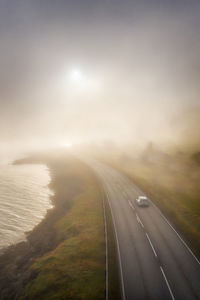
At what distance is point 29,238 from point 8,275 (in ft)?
27.8

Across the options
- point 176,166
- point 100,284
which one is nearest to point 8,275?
point 100,284

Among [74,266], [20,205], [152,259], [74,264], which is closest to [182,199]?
[152,259]

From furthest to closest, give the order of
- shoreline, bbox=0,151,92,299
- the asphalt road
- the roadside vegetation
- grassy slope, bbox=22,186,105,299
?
shoreline, bbox=0,151,92,299, the roadside vegetation, grassy slope, bbox=22,186,105,299, the asphalt road

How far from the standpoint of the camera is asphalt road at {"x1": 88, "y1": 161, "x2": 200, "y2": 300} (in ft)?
57.9

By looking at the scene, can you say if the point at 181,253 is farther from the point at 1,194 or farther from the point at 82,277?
the point at 1,194

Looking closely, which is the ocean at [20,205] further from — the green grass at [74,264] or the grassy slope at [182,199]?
A: the grassy slope at [182,199]

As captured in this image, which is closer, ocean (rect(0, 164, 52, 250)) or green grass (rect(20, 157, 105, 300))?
green grass (rect(20, 157, 105, 300))

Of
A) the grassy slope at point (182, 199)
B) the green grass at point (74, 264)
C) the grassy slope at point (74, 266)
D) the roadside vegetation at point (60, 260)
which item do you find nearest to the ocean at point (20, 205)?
the roadside vegetation at point (60, 260)

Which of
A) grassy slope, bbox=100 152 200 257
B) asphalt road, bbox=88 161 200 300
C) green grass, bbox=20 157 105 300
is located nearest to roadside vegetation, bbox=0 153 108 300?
green grass, bbox=20 157 105 300

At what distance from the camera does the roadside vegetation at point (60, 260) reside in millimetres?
18391

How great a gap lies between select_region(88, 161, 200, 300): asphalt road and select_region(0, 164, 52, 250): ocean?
1887cm

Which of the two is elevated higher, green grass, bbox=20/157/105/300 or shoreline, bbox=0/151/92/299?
green grass, bbox=20/157/105/300

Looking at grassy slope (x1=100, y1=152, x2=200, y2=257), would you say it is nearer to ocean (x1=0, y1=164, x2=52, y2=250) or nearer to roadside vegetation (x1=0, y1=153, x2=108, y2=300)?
roadside vegetation (x1=0, y1=153, x2=108, y2=300)

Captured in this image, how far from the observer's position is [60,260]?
23.0 meters
